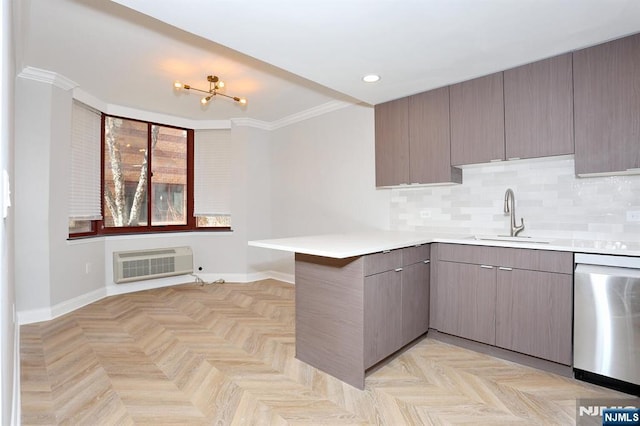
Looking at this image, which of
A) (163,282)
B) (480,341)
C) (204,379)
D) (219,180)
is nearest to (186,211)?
(219,180)

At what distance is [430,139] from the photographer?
10.9 feet

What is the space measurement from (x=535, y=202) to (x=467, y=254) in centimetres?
78

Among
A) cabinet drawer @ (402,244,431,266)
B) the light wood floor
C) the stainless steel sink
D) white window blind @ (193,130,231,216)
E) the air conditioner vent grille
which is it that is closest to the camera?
the light wood floor

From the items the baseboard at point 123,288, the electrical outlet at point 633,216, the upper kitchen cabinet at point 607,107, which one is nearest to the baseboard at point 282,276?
the baseboard at point 123,288

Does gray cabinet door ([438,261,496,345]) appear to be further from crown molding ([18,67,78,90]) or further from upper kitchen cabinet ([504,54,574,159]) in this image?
crown molding ([18,67,78,90])

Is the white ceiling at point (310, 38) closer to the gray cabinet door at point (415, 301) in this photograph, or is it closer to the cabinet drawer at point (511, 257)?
the cabinet drawer at point (511, 257)

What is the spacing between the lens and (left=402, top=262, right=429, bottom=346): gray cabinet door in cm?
269

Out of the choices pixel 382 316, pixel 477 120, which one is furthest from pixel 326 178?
pixel 382 316

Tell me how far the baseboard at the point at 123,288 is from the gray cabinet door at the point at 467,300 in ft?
9.09

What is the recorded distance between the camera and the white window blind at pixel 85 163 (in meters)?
4.00

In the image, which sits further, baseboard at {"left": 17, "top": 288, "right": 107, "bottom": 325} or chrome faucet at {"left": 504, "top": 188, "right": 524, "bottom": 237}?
baseboard at {"left": 17, "top": 288, "right": 107, "bottom": 325}

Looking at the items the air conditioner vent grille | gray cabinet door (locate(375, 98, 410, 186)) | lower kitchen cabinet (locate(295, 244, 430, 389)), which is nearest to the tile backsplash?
gray cabinet door (locate(375, 98, 410, 186))

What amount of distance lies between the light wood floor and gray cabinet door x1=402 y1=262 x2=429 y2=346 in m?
0.18

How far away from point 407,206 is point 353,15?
2.21 m
